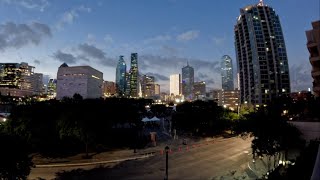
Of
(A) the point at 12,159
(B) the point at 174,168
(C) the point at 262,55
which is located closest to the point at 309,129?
(B) the point at 174,168

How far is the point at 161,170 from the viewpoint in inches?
1244

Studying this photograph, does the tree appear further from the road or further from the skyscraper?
the skyscraper

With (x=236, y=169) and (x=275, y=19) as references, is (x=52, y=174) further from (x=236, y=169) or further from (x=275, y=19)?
(x=275, y=19)

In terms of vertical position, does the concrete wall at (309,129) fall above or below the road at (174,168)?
above

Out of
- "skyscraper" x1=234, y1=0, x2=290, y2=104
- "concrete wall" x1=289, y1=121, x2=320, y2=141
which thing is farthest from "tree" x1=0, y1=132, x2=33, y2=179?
"skyscraper" x1=234, y1=0, x2=290, y2=104

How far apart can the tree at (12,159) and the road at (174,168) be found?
8002mm

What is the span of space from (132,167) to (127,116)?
30.1 m

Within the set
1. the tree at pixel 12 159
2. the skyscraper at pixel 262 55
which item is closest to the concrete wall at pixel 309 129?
the tree at pixel 12 159

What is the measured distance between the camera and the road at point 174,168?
2917 centimetres

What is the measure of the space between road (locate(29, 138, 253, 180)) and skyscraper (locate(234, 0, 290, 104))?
12987cm

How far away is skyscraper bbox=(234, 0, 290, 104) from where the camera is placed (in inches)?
6476

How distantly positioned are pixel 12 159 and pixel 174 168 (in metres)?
17.5

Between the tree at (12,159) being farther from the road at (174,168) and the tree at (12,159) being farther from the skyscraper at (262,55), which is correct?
the skyscraper at (262,55)

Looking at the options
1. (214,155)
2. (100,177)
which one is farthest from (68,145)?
(214,155)
